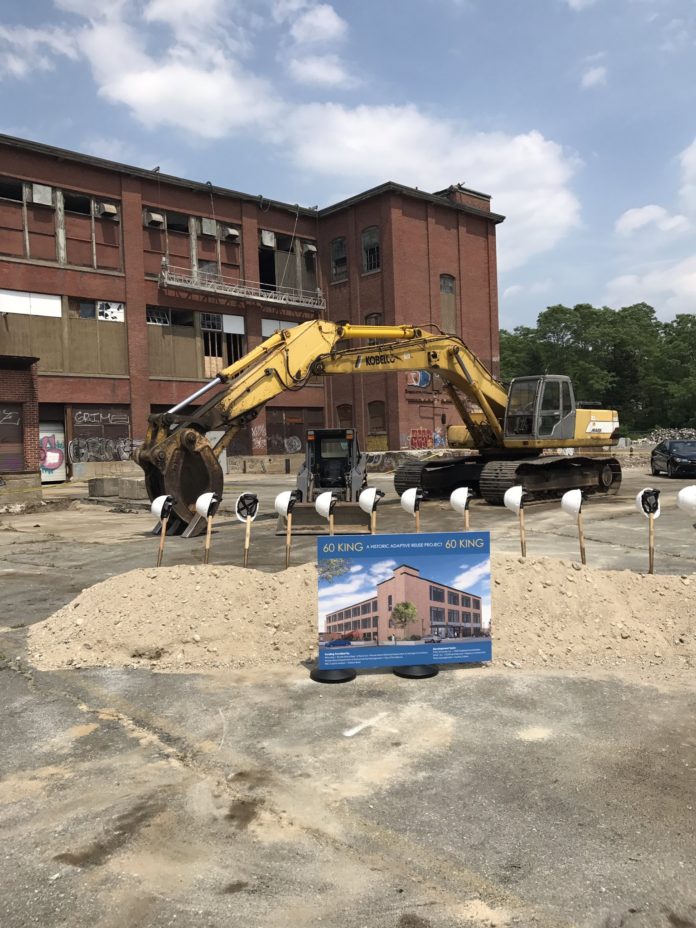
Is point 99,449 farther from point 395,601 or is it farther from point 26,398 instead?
point 395,601

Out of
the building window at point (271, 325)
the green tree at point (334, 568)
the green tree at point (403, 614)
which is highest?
the building window at point (271, 325)

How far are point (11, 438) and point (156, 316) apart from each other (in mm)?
15711

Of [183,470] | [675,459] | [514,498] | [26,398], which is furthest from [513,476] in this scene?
[26,398]

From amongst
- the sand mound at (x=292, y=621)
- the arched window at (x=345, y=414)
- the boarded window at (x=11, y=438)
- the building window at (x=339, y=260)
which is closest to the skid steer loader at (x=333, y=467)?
the sand mound at (x=292, y=621)

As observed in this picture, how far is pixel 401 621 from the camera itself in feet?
20.0

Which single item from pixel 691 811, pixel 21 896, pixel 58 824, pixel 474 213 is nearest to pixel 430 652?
pixel 691 811

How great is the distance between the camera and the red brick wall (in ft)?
77.8

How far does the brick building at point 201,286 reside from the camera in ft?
111

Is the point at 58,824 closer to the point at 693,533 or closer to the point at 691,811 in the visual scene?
the point at 691,811

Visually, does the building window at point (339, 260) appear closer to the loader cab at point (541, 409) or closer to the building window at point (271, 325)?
A: the building window at point (271, 325)

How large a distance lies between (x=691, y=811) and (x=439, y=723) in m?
1.75

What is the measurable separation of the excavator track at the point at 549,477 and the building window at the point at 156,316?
24.6 metres

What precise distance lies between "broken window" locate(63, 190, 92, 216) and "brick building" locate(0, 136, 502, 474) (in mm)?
71

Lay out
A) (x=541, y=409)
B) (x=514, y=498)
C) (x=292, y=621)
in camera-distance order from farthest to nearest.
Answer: (x=541, y=409) → (x=514, y=498) → (x=292, y=621)
